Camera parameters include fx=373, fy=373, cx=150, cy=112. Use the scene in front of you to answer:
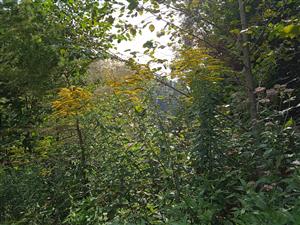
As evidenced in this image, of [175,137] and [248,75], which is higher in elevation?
[248,75]

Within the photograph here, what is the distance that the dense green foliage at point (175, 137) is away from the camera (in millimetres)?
2922

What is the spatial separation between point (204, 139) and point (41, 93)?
3.58 m

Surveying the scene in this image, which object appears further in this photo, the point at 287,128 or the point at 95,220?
the point at 95,220

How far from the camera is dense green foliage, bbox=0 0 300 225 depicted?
2922 mm

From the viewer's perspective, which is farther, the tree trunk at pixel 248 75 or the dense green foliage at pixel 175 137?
the tree trunk at pixel 248 75

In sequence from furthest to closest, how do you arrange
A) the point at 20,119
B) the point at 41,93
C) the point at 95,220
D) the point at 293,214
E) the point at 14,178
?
the point at 20,119 < the point at 41,93 < the point at 14,178 < the point at 95,220 < the point at 293,214

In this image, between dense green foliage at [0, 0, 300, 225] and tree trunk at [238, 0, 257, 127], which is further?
tree trunk at [238, 0, 257, 127]

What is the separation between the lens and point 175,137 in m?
3.63

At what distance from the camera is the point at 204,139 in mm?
3234

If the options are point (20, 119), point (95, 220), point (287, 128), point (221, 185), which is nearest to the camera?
point (287, 128)

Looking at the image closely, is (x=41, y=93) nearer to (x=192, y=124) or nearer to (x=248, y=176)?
(x=192, y=124)

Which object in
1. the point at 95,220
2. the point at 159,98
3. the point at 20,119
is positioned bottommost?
the point at 95,220

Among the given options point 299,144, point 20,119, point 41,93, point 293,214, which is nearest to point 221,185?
point 299,144

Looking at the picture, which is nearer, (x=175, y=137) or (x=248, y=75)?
(x=248, y=75)
